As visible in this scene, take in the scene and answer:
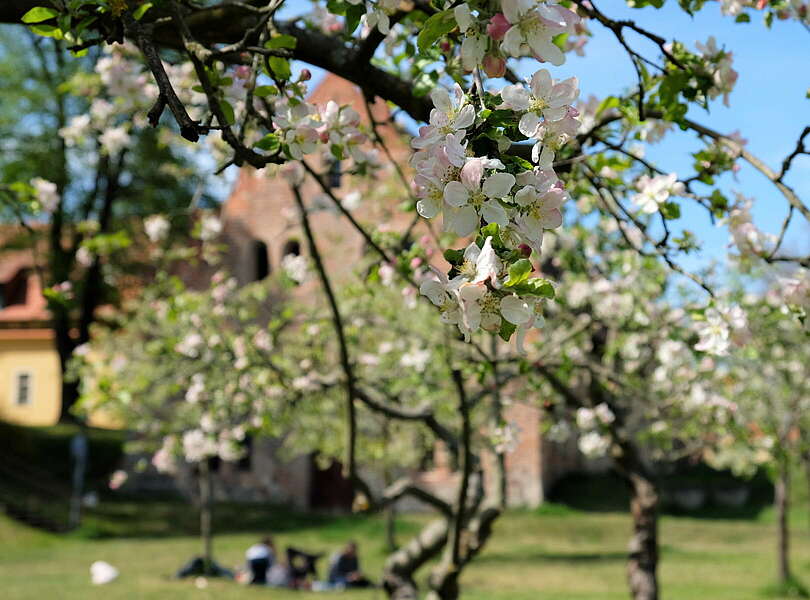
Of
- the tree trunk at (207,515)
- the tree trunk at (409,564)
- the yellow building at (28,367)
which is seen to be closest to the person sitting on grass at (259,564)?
the tree trunk at (207,515)

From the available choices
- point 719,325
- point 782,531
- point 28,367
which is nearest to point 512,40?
point 719,325

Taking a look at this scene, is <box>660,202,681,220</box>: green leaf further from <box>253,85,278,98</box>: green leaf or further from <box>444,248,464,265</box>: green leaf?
<box>444,248,464,265</box>: green leaf

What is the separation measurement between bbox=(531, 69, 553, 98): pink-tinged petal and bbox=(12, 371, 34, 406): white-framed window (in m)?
35.9

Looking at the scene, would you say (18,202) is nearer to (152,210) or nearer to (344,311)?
(344,311)

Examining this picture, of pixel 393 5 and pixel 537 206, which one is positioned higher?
pixel 393 5

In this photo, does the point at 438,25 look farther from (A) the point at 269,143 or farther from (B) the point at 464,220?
(A) the point at 269,143

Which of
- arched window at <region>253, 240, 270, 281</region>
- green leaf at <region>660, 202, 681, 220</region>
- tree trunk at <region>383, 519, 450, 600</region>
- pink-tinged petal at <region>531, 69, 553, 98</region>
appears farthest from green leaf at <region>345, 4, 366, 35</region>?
arched window at <region>253, 240, 270, 281</region>

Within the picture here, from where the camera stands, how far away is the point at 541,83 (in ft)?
5.99

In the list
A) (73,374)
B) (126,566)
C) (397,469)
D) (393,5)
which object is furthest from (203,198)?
(393,5)

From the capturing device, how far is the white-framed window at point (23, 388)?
114ft

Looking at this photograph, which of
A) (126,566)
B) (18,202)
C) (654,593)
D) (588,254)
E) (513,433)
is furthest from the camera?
(126,566)

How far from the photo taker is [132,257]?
3047 centimetres

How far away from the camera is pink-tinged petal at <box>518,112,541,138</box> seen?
1.74m

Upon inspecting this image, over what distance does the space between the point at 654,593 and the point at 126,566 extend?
10515 millimetres
